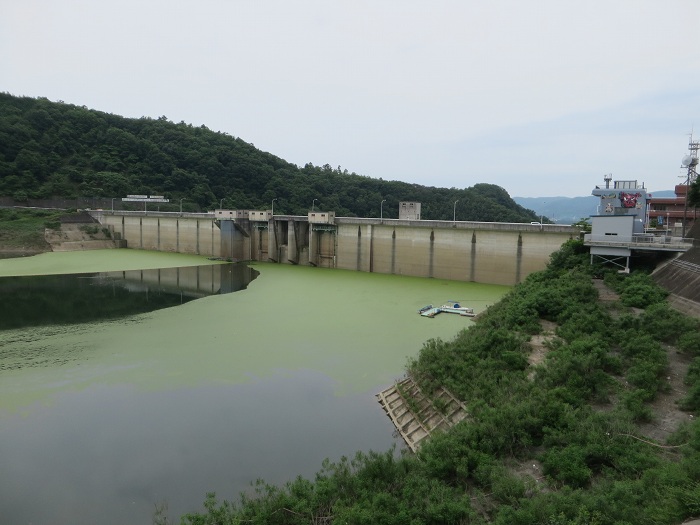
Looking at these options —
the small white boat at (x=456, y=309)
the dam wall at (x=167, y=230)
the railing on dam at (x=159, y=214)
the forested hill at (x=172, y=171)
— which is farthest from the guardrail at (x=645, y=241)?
the forested hill at (x=172, y=171)

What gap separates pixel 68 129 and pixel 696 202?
2864 inches

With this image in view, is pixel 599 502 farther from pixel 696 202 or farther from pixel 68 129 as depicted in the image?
pixel 68 129

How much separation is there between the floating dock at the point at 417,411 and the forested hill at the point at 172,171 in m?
54.4

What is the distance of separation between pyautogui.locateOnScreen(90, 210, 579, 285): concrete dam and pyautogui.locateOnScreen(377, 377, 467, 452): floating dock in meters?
17.9

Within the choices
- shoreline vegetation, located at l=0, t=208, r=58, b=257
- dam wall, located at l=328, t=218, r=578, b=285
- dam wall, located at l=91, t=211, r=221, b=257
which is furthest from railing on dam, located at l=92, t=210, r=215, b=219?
dam wall, located at l=328, t=218, r=578, b=285

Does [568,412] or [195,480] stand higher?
[568,412]

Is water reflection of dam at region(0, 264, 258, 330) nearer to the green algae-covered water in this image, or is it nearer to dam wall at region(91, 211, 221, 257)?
the green algae-covered water

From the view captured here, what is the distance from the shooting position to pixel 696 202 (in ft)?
68.7

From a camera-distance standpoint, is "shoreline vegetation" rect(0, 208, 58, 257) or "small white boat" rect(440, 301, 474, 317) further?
"shoreline vegetation" rect(0, 208, 58, 257)

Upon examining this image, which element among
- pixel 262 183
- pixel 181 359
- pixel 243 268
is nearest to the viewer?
pixel 181 359

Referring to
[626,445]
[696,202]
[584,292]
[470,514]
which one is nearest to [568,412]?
[626,445]

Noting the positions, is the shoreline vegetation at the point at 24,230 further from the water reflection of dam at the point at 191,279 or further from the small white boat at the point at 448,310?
the small white boat at the point at 448,310

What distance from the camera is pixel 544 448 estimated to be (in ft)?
25.9

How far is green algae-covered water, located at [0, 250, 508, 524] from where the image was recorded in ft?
26.7
